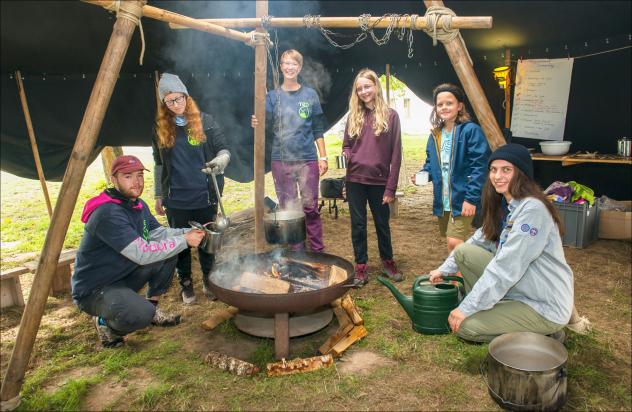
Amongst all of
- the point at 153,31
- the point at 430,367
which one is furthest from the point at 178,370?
the point at 153,31

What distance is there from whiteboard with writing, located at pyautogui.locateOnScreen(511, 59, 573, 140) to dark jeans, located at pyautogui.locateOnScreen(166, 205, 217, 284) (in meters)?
4.89

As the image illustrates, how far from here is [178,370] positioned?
295 cm

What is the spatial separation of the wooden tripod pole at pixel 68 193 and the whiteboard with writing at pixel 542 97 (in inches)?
223

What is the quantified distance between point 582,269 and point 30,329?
16.6 feet

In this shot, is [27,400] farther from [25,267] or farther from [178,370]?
[25,267]

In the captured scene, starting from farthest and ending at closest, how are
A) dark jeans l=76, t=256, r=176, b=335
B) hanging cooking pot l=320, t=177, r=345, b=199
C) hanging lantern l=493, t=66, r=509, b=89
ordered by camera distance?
hanging cooking pot l=320, t=177, r=345, b=199
hanging lantern l=493, t=66, r=509, b=89
dark jeans l=76, t=256, r=176, b=335

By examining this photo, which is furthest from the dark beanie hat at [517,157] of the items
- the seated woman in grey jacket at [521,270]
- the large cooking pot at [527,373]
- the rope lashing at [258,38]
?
the rope lashing at [258,38]

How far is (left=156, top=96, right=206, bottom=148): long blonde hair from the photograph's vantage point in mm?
3676

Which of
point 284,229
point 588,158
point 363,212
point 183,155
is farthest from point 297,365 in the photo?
point 588,158

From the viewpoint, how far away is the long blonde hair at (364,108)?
A: 158 inches

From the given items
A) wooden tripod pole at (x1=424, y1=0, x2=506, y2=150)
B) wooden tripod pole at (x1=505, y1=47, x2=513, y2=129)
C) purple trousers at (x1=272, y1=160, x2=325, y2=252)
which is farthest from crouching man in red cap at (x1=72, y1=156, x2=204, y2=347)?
wooden tripod pole at (x1=505, y1=47, x2=513, y2=129)

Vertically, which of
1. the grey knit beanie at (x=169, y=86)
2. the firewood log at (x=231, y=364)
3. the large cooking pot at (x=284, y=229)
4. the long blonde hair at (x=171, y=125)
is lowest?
the firewood log at (x=231, y=364)

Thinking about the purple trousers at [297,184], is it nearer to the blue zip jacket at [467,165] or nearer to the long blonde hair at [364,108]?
the long blonde hair at [364,108]

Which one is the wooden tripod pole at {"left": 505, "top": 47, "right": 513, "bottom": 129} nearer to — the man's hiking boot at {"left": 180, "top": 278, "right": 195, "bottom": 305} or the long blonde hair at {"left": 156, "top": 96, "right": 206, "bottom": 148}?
the long blonde hair at {"left": 156, "top": 96, "right": 206, "bottom": 148}
